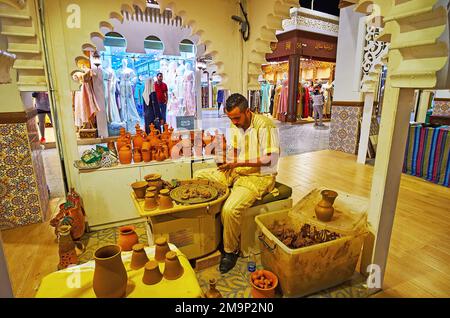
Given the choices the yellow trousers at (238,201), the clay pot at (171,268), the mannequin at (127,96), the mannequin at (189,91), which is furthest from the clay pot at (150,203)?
the mannequin at (189,91)

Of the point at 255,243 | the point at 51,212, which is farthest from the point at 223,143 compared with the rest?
the point at 51,212

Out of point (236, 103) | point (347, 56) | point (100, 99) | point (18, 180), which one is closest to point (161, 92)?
point (100, 99)

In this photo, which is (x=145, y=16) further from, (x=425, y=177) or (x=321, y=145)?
(x=425, y=177)

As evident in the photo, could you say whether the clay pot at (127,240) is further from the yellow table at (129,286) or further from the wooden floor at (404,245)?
the wooden floor at (404,245)

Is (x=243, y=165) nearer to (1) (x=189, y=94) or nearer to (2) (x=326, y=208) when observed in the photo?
(2) (x=326, y=208)

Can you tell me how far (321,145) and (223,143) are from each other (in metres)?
4.74

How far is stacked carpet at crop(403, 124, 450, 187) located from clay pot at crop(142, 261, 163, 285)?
4.45m

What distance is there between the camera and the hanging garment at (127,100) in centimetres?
675

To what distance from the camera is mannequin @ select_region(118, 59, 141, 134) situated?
266 inches

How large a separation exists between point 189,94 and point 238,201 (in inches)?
232

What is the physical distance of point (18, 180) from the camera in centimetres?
274

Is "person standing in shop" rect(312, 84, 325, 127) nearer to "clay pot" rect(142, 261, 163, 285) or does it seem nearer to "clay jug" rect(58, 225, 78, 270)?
"clay jug" rect(58, 225, 78, 270)

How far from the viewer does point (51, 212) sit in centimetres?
317

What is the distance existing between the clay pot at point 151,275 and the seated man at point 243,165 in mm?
875
